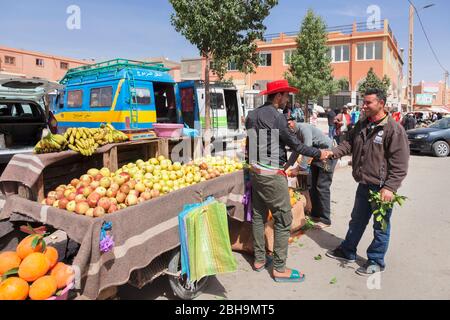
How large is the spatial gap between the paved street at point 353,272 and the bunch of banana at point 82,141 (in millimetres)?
1548

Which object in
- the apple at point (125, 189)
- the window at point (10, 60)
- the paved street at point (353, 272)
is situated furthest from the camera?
the window at point (10, 60)

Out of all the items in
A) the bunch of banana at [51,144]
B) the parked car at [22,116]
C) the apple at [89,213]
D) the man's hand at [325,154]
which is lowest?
the apple at [89,213]

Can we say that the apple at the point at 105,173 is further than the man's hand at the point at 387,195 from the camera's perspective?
Yes

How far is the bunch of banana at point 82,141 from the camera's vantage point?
12.1ft

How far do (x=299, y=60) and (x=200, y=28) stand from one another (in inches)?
589

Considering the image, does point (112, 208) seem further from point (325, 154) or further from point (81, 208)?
point (325, 154)

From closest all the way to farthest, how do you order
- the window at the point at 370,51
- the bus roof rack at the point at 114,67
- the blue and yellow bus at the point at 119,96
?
the blue and yellow bus at the point at 119,96 < the bus roof rack at the point at 114,67 < the window at the point at 370,51

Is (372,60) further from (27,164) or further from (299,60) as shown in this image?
(27,164)

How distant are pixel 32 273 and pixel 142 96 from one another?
7661 mm

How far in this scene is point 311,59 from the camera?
25.5 metres

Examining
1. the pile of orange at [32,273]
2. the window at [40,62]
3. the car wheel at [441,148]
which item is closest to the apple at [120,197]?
the pile of orange at [32,273]

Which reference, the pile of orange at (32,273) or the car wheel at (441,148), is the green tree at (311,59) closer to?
the car wheel at (441,148)

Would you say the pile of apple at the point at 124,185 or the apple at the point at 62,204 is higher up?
the pile of apple at the point at 124,185

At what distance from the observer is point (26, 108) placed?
8.52 metres
